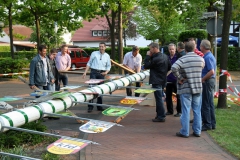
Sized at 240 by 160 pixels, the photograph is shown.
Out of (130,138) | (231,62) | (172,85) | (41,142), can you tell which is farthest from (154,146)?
(231,62)

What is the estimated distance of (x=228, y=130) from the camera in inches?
288

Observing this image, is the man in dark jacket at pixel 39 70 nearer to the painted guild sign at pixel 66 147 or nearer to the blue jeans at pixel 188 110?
the blue jeans at pixel 188 110

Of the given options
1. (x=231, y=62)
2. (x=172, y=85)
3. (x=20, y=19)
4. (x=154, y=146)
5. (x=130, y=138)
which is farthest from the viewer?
(x=231, y=62)

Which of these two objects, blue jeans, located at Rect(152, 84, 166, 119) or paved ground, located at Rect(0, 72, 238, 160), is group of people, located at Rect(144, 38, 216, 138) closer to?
blue jeans, located at Rect(152, 84, 166, 119)

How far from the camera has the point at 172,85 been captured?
887 cm

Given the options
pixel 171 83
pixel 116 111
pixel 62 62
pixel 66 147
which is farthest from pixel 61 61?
pixel 66 147

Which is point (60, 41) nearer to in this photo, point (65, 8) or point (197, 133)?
point (65, 8)

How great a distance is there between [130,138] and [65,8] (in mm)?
15244

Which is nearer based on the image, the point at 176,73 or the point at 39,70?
the point at 176,73

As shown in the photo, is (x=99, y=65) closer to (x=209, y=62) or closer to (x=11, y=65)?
(x=209, y=62)

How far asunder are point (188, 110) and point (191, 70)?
78 cm

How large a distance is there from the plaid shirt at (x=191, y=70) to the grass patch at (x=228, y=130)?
1.04 meters

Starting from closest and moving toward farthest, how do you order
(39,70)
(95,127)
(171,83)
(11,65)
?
(95,127), (39,70), (171,83), (11,65)

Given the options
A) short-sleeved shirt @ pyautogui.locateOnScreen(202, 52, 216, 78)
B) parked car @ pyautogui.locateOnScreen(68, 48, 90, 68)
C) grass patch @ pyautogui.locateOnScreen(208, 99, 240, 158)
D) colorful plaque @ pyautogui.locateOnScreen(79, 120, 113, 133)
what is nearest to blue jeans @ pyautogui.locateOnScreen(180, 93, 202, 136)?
grass patch @ pyautogui.locateOnScreen(208, 99, 240, 158)
